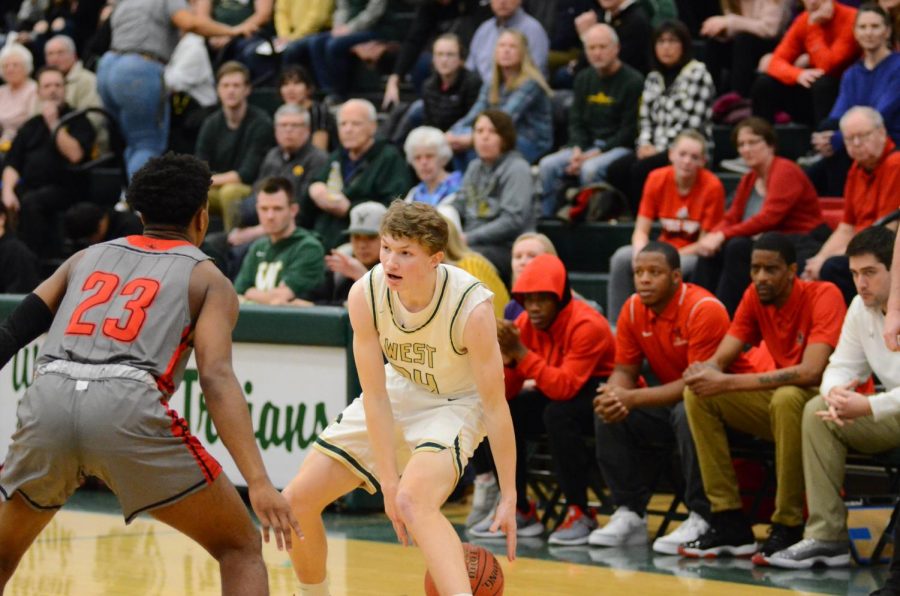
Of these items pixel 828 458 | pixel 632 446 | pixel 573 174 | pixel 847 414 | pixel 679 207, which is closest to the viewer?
pixel 847 414

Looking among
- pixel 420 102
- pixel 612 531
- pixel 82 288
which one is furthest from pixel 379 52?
pixel 82 288

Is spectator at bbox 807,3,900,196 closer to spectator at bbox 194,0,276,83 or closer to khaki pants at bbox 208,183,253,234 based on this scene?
khaki pants at bbox 208,183,253,234

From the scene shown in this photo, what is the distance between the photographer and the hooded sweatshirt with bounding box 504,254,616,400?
25.7ft

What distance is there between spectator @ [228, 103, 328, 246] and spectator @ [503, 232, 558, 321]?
8.94 ft

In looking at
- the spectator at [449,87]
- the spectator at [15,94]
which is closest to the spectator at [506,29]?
the spectator at [449,87]

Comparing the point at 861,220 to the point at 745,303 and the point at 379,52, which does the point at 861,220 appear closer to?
the point at 745,303

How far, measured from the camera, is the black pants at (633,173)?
32.9ft

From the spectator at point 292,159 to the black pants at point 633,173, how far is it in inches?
86.2

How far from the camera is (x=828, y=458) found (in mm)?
6926

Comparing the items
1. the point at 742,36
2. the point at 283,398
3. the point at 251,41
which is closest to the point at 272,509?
the point at 283,398

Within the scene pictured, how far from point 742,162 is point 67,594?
5894mm

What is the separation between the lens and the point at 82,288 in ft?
15.0

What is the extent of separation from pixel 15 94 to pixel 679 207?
708 cm

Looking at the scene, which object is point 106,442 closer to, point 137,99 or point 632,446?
point 632,446
